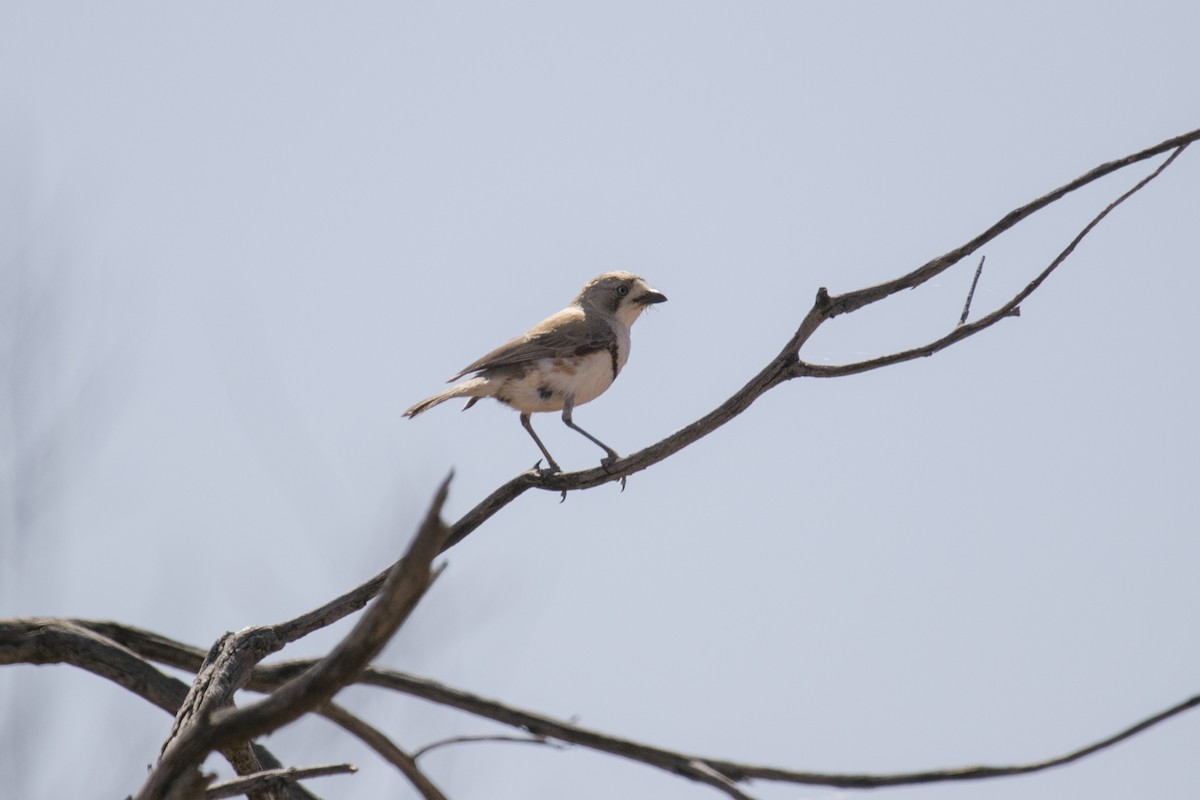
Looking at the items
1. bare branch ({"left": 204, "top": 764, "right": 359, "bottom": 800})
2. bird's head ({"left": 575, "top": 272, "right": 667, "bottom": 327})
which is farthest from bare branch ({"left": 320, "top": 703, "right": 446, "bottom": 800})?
bird's head ({"left": 575, "top": 272, "right": 667, "bottom": 327})

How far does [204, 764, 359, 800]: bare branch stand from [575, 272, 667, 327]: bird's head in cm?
594

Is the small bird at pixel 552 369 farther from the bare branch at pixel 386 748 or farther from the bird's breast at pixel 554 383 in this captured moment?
the bare branch at pixel 386 748

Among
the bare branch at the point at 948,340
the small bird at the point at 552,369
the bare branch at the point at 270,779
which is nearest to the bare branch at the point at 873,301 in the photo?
the bare branch at the point at 948,340

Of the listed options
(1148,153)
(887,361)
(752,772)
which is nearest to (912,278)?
(887,361)

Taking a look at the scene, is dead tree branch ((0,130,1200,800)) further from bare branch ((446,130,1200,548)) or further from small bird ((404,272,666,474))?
small bird ((404,272,666,474))

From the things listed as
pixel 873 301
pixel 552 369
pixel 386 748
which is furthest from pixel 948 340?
→ pixel 552 369

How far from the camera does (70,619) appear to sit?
5555mm

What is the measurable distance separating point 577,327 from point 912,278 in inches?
164

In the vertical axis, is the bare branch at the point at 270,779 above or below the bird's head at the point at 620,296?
below

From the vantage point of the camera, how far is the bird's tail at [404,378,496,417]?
7.56 meters

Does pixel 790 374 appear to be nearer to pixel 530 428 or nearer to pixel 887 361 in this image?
pixel 887 361

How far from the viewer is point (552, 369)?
8.12 metres

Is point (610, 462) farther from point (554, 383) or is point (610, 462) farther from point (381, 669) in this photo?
point (554, 383)

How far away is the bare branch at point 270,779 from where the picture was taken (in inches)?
127
